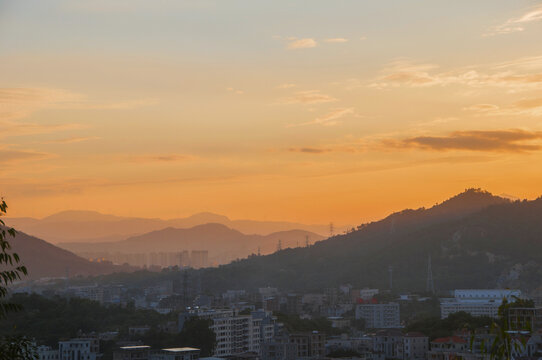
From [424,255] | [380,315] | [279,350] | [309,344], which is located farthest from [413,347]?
[424,255]

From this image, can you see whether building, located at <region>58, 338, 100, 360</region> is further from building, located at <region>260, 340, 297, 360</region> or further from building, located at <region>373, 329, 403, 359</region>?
building, located at <region>373, 329, 403, 359</region>

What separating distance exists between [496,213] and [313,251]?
2176 cm

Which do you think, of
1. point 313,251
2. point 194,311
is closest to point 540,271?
point 313,251

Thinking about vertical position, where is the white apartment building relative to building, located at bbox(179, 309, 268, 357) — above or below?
above

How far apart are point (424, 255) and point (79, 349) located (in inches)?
2449

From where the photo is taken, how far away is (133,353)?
36750 mm

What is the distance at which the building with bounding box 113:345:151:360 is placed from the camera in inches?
1435

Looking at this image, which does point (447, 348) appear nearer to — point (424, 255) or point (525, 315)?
point (525, 315)

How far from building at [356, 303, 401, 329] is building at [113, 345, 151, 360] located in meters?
24.5

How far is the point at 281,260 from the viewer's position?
117000 millimetres

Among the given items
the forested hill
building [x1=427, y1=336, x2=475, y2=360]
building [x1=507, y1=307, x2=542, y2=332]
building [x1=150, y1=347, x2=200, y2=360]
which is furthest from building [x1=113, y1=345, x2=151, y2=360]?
the forested hill

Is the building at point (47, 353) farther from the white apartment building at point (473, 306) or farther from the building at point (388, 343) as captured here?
the white apartment building at point (473, 306)

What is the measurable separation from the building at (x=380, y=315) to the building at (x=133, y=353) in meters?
24.5

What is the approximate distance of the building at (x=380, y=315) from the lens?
60.2 metres
